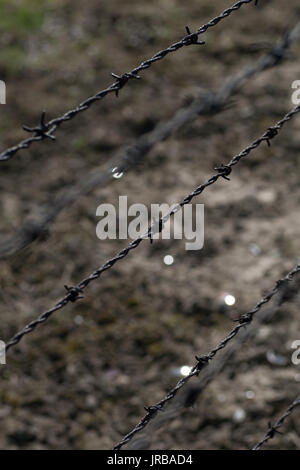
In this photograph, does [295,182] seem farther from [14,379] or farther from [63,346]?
[14,379]

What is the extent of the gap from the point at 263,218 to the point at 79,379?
191cm

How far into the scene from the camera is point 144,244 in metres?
4.62

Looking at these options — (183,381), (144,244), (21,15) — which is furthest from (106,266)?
(21,15)

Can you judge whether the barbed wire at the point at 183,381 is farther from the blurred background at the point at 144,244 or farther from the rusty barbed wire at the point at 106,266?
the rusty barbed wire at the point at 106,266

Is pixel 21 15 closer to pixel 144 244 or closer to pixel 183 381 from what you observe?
pixel 144 244

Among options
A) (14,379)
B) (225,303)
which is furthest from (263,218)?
(14,379)

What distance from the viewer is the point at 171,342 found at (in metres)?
3.89

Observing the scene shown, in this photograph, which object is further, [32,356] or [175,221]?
[175,221]

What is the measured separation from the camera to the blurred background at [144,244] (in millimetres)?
3506

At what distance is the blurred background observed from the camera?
351cm

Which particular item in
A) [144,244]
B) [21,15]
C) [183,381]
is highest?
[21,15]

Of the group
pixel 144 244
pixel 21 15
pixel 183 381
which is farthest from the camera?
pixel 21 15

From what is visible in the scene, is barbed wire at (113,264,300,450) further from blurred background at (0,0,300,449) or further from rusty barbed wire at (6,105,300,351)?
rusty barbed wire at (6,105,300,351)

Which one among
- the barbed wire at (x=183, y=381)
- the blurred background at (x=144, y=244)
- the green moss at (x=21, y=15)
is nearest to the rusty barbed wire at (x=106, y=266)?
the blurred background at (x=144, y=244)
